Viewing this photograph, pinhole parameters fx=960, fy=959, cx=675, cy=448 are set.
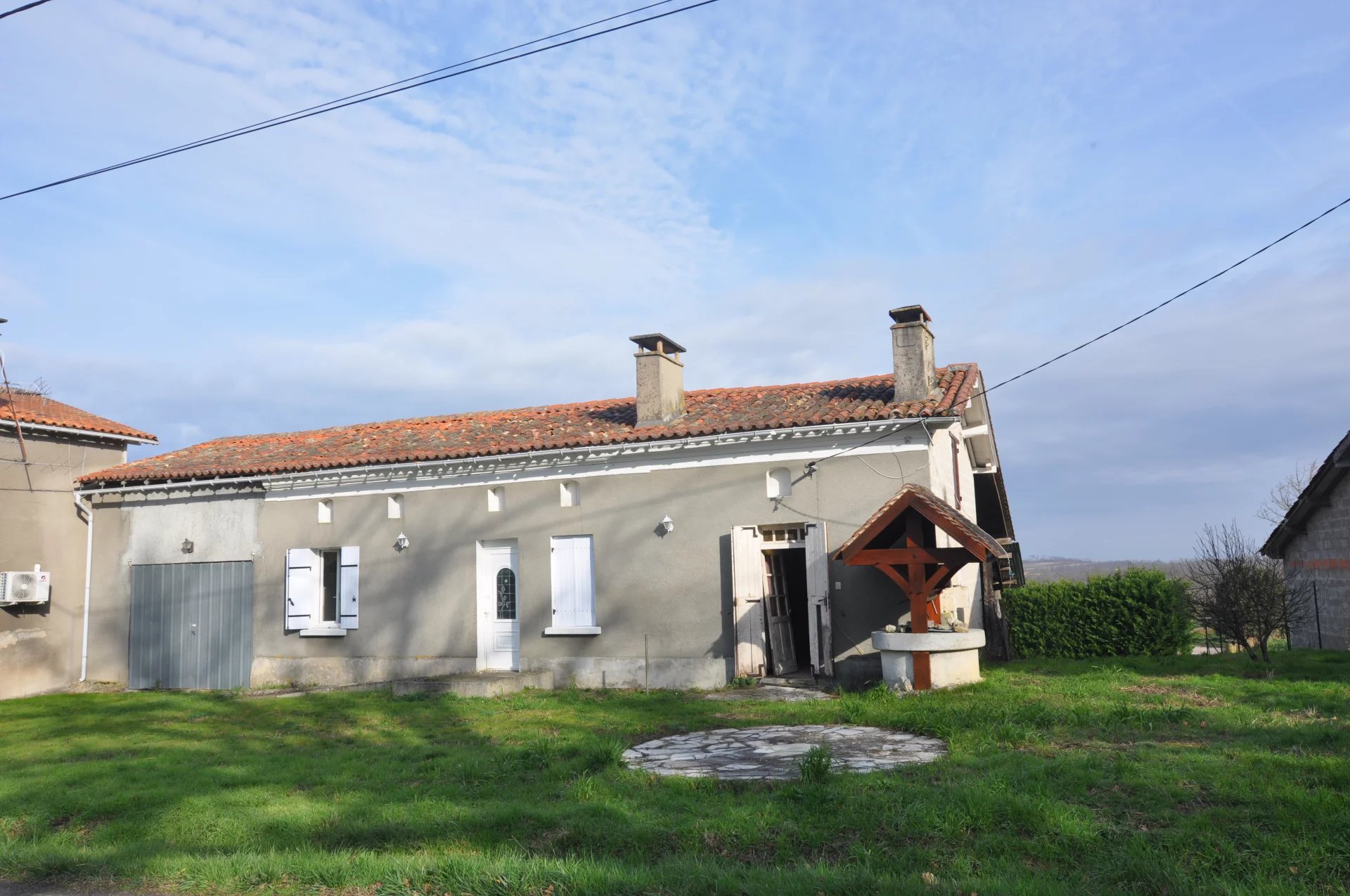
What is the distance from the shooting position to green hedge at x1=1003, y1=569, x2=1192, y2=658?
13273 mm

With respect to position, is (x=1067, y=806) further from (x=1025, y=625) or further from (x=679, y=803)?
(x=1025, y=625)

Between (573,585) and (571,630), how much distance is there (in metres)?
0.69

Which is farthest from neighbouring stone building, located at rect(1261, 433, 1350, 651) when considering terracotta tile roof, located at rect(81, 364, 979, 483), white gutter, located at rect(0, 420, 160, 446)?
white gutter, located at rect(0, 420, 160, 446)

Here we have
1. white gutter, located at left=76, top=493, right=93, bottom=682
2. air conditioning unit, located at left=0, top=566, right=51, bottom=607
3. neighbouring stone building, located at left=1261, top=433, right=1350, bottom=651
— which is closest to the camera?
air conditioning unit, located at left=0, top=566, right=51, bottom=607

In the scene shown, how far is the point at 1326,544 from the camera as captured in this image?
17.8 metres

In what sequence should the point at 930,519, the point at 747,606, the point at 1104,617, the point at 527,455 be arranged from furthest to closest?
the point at 527,455 → the point at 747,606 → the point at 1104,617 → the point at 930,519

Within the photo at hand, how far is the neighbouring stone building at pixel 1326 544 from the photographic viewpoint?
16656mm

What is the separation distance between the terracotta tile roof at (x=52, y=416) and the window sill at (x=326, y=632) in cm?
586

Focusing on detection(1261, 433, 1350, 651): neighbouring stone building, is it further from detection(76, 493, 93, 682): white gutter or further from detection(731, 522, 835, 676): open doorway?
detection(76, 493, 93, 682): white gutter

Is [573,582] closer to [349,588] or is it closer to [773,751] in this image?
[349,588]

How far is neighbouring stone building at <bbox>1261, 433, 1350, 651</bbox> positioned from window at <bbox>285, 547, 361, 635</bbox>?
16.3 m

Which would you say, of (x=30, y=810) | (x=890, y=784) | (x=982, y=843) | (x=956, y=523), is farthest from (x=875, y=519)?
(x=30, y=810)

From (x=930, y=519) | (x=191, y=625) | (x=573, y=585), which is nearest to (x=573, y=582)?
(x=573, y=585)

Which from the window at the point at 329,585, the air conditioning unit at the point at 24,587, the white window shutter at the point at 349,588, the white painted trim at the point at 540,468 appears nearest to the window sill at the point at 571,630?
the white painted trim at the point at 540,468
